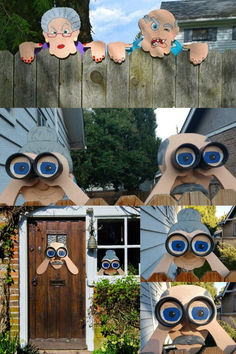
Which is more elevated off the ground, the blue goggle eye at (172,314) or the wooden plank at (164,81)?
the wooden plank at (164,81)

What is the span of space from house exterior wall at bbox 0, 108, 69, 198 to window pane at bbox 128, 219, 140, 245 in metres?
0.52

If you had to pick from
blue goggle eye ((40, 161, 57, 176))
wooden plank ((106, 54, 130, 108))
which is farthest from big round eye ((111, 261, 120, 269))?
wooden plank ((106, 54, 130, 108))

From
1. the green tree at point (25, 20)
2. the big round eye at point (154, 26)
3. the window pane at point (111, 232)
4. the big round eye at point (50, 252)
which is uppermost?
the green tree at point (25, 20)

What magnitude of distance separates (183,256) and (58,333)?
802mm

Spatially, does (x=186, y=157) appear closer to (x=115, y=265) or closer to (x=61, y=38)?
(x=115, y=265)

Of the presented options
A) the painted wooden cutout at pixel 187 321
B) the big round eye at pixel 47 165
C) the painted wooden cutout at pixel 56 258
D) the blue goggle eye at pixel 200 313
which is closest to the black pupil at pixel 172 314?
the painted wooden cutout at pixel 187 321

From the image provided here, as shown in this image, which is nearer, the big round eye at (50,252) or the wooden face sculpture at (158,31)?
the wooden face sculpture at (158,31)

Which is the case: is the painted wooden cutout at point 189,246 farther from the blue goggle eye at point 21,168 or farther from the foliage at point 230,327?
the blue goggle eye at point 21,168

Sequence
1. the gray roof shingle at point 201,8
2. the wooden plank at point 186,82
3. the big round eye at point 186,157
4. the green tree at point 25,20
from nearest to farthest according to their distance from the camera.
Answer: the big round eye at point 186,157, the wooden plank at point 186,82, the green tree at point 25,20, the gray roof shingle at point 201,8

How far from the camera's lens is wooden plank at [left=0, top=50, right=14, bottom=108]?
1.63 m

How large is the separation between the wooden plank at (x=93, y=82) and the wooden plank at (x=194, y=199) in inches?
25.0

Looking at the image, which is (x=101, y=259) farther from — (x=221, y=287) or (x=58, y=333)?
(x=221, y=287)

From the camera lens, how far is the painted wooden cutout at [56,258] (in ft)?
5.58

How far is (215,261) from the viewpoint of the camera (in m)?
1.63
